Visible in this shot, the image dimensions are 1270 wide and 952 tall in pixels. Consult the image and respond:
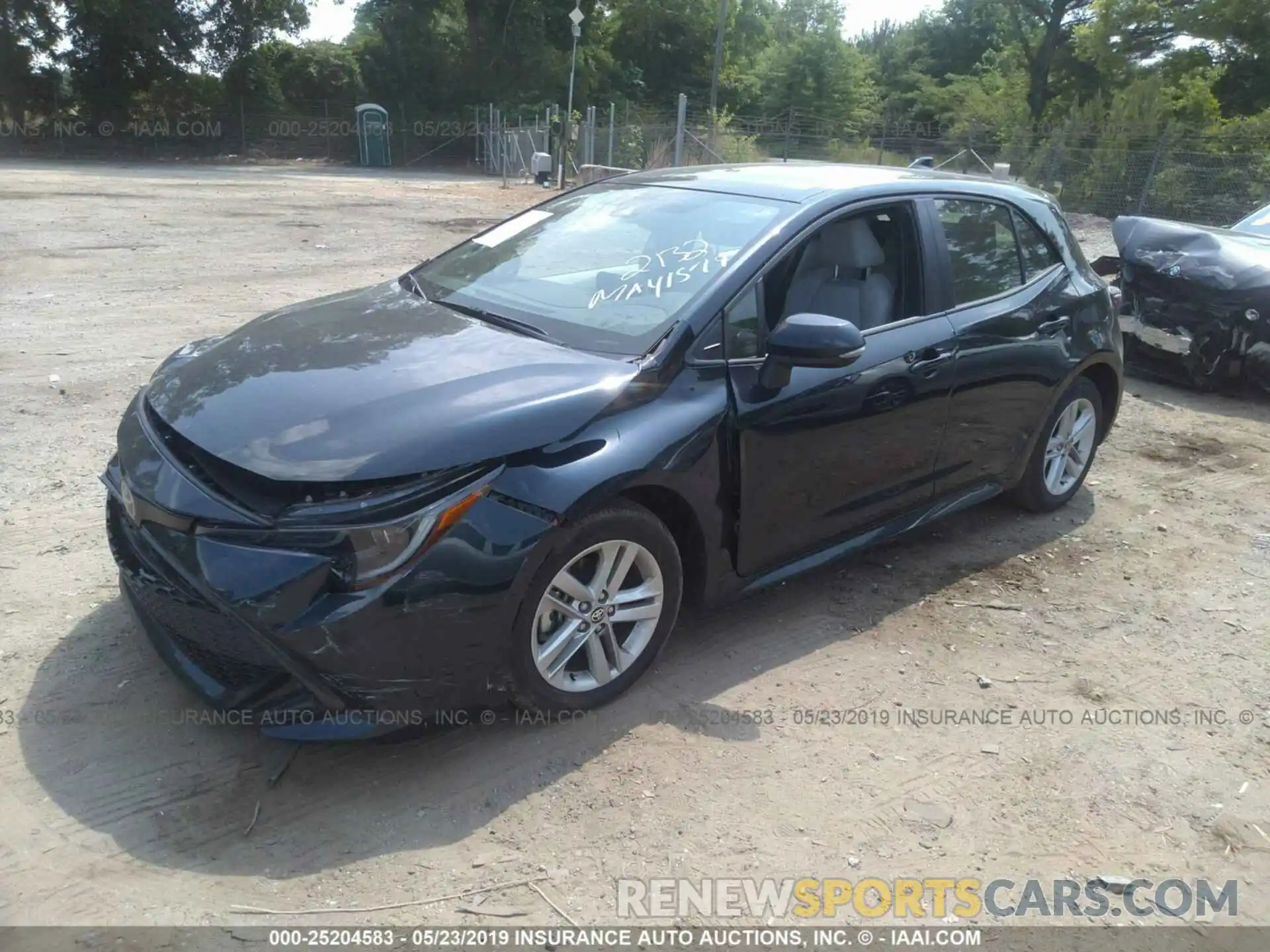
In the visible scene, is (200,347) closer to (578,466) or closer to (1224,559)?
(578,466)

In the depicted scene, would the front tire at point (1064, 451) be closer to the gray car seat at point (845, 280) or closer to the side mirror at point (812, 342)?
the gray car seat at point (845, 280)

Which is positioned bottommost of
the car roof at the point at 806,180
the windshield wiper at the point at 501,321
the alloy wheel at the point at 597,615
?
the alloy wheel at the point at 597,615

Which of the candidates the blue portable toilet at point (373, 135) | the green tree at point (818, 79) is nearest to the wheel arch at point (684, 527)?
the blue portable toilet at point (373, 135)

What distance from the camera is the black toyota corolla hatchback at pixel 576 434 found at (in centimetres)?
281

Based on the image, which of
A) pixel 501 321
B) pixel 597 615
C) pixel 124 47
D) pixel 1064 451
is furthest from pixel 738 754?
pixel 124 47

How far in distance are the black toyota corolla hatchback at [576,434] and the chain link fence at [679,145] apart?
8496 mm

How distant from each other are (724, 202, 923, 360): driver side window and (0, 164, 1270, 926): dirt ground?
1178mm

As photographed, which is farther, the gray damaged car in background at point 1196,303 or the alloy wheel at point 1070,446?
the gray damaged car in background at point 1196,303

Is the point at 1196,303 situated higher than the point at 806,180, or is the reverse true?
the point at 806,180

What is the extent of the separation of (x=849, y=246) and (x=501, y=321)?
1.41 meters

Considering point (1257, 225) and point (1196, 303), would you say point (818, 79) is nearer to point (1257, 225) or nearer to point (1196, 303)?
point (1257, 225)

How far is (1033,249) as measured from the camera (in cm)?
495

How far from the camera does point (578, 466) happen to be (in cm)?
306

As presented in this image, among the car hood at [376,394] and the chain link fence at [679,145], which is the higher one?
the chain link fence at [679,145]
